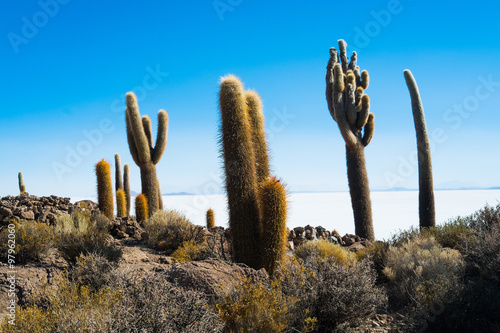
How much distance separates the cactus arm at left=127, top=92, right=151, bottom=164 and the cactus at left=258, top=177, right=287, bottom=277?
1116 centimetres

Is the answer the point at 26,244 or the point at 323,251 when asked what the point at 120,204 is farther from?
the point at 323,251

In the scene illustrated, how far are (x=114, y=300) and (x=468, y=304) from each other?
17.0 feet

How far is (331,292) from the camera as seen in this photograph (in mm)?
5762

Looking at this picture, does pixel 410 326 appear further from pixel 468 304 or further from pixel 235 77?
pixel 235 77

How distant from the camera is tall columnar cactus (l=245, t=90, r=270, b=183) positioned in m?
9.66

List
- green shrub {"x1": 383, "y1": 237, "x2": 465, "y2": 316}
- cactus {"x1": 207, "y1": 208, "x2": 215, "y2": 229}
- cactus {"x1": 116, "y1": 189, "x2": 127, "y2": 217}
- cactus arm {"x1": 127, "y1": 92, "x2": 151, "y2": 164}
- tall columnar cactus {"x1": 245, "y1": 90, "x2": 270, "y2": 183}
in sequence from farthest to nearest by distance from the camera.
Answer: cactus {"x1": 116, "y1": 189, "x2": 127, "y2": 217}
cactus {"x1": 207, "y1": 208, "x2": 215, "y2": 229}
cactus arm {"x1": 127, "y1": 92, "x2": 151, "y2": 164}
tall columnar cactus {"x1": 245, "y1": 90, "x2": 270, "y2": 183}
green shrub {"x1": 383, "y1": 237, "x2": 465, "y2": 316}

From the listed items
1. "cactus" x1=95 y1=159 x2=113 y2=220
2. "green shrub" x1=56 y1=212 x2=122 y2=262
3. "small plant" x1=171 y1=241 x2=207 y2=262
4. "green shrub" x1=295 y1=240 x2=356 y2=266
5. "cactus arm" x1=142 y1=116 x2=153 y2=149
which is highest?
"cactus arm" x1=142 y1=116 x2=153 y2=149

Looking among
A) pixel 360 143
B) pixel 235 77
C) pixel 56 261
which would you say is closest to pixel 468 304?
pixel 235 77

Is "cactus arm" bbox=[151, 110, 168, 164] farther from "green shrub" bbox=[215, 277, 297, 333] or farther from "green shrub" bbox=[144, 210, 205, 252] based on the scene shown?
"green shrub" bbox=[215, 277, 297, 333]

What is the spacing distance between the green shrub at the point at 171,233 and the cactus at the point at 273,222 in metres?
4.00

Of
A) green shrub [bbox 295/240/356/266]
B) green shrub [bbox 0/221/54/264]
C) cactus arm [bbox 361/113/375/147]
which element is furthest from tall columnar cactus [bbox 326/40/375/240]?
green shrub [bbox 0/221/54/264]

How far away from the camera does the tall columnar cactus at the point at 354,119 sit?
14883 millimetres

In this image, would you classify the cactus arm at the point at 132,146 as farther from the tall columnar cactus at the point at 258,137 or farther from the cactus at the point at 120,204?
the tall columnar cactus at the point at 258,137

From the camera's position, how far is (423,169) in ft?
49.4
